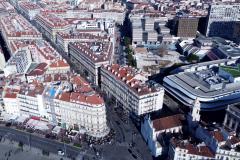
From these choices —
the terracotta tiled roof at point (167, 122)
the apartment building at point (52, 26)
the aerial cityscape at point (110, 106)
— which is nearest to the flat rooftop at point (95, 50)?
the aerial cityscape at point (110, 106)

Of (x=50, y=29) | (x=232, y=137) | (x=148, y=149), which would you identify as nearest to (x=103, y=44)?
(x=50, y=29)

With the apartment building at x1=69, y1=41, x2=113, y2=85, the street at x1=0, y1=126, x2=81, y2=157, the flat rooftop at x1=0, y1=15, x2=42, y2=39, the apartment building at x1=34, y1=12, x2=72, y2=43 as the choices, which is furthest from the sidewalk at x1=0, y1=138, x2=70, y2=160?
the apartment building at x1=34, y1=12, x2=72, y2=43

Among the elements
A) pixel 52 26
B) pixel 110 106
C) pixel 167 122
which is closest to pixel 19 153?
pixel 110 106

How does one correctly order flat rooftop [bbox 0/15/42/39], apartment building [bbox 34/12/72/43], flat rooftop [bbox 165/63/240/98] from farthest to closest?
apartment building [bbox 34/12/72/43] < flat rooftop [bbox 0/15/42/39] < flat rooftop [bbox 165/63/240/98]

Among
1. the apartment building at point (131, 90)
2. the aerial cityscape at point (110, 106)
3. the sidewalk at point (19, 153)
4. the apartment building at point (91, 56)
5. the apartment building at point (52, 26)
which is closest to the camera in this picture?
the aerial cityscape at point (110, 106)

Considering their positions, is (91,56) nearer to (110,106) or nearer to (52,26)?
(110,106)

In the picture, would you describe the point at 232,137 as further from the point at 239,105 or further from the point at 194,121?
the point at 239,105

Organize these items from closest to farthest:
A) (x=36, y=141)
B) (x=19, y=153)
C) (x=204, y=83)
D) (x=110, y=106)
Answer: (x=19, y=153) < (x=36, y=141) < (x=110, y=106) < (x=204, y=83)

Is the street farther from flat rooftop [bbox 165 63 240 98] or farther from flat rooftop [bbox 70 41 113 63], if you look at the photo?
flat rooftop [bbox 165 63 240 98]

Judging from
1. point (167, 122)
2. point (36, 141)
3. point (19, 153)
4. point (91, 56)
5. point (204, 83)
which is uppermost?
point (91, 56)

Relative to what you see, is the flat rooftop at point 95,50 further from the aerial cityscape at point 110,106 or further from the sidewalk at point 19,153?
the sidewalk at point 19,153

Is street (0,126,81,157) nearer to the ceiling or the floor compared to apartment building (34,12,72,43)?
nearer to the floor
